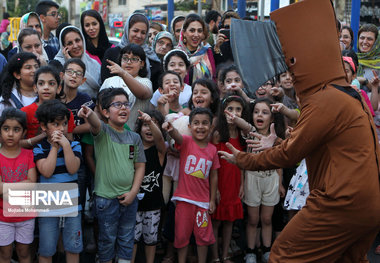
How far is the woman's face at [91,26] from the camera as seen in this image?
5.32 meters

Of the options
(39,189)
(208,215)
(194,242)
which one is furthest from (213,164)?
(39,189)

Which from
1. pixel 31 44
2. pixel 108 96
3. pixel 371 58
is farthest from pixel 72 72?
pixel 371 58

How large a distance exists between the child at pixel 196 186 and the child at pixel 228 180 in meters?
0.16

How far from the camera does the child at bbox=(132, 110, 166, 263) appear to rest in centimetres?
413

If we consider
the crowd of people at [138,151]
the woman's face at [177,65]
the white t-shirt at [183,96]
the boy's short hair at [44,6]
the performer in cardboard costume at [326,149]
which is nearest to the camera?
the performer in cardboard costume at [326,149]

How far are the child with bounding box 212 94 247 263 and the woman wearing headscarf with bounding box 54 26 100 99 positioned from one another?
148 centimetres

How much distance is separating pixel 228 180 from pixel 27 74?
2189 mm

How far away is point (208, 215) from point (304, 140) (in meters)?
1.71

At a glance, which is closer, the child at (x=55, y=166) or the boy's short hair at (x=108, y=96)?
the child at (x=55, y=166)

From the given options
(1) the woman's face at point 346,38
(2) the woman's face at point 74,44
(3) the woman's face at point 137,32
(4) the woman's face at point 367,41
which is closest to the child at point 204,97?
(3) the woman's face at point 137,32

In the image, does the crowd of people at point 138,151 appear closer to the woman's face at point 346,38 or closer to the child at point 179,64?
the child at point 179,64

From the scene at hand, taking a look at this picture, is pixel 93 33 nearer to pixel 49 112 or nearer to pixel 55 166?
pixel 49 112

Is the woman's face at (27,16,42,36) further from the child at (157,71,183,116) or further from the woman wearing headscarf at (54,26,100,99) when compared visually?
the child at (157,71,183,116)

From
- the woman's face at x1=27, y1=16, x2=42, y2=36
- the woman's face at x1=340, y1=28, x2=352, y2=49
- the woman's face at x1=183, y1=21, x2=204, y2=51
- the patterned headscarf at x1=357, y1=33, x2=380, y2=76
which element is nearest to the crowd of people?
the woman's face at x1=183, y1=21, x2=204, y2=51
